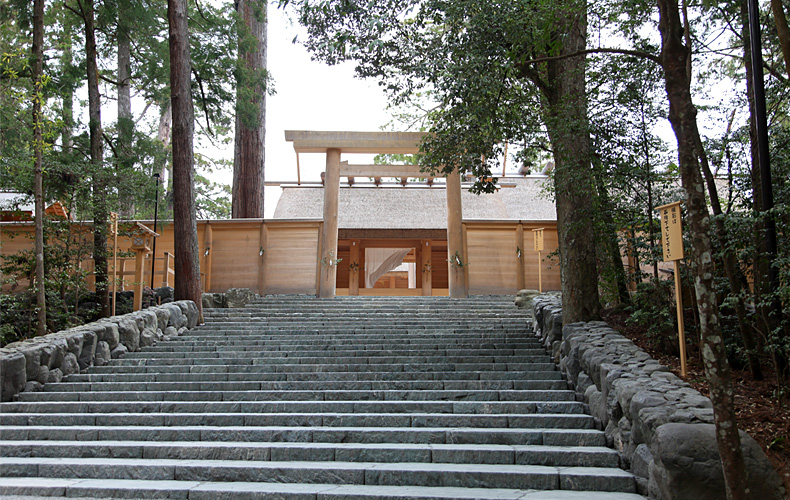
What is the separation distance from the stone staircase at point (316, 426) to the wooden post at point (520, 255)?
4666mm

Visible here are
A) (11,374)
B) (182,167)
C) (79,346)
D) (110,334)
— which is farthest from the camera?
(182,167)

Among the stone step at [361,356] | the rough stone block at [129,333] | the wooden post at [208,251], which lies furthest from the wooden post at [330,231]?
the rough stone block at [129,333]

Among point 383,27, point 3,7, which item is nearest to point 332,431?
point 383,27

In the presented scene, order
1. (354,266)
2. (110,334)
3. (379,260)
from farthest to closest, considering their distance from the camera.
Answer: (379,260) → (354,266) → (110,334)

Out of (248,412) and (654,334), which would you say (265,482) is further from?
A: (654,334)

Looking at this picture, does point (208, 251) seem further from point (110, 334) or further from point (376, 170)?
point (110, 334)

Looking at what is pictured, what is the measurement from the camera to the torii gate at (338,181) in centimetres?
1355

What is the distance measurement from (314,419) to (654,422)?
3.12m

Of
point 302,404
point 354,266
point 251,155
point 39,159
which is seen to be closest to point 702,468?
point 302,404

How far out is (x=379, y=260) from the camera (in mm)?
19297

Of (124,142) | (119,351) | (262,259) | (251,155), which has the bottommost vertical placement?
(119,351)

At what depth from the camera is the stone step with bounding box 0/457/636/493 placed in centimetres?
487

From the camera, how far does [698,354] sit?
276 inches

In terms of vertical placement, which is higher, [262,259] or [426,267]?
[262,259]
